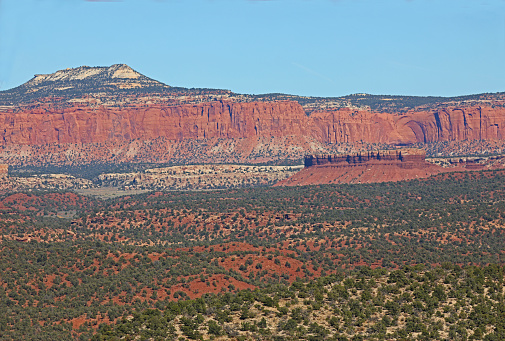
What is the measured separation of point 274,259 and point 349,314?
39.8 m

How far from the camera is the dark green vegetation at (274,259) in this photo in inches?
2100

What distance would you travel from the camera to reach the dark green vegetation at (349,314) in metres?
50.6

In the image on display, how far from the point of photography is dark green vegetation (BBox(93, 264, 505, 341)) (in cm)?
5059

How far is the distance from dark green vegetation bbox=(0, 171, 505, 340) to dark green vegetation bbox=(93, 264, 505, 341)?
112 mm

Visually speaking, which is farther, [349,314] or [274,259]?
[274,259]

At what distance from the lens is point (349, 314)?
172 feet

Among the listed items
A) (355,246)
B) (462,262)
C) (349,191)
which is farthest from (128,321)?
(349,191)

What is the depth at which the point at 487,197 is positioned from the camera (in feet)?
482

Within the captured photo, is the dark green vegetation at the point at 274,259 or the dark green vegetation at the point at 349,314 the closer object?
the dark green vegetation at the point at 349,314

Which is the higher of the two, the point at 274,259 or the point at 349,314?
the point at 349,314

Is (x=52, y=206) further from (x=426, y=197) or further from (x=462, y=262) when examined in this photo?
(x=462, y=262)

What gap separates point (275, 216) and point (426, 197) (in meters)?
33.6

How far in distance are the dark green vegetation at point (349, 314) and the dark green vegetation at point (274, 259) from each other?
112mm

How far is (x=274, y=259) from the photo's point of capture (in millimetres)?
92062
